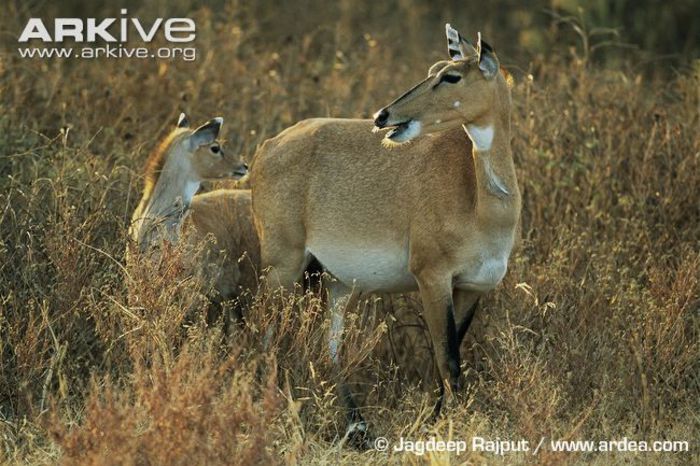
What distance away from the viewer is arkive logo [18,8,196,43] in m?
13.1

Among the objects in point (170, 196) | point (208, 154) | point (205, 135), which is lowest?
point (170, 196)

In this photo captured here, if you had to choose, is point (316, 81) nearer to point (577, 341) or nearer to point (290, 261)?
point (290, 261)

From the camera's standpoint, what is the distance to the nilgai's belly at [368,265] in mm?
9281

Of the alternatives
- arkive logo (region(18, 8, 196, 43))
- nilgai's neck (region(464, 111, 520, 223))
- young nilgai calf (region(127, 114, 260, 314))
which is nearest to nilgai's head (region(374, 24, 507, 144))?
nilgai's neck (region(464, 111, 520, 223))

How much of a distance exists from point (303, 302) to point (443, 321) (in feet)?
3.91

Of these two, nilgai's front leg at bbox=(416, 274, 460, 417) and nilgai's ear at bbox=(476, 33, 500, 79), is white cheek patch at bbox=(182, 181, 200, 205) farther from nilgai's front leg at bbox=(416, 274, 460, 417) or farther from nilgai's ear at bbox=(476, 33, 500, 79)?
nilgai's ear at bbox=(476, 33, 500, 79)

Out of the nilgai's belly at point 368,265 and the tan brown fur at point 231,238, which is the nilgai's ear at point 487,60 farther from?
the tan brown fur at point 231,238

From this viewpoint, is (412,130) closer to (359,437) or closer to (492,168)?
(492,168)

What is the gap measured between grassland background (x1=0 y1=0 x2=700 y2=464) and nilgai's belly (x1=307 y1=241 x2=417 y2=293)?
345 mm

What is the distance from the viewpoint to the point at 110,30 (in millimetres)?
15914

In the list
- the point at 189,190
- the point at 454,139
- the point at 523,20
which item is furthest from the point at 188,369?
the point at 523,20

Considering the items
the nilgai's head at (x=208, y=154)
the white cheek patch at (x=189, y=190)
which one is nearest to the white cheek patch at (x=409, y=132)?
the nilgai's head at (x=208, y=154)

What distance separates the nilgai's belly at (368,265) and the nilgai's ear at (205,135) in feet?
5.35

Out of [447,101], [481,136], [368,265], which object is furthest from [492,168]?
[368,265]
